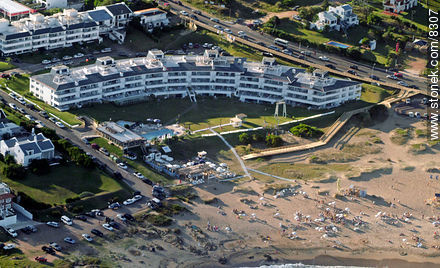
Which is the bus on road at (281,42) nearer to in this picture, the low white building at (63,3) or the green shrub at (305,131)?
the green shrub at (305,131)

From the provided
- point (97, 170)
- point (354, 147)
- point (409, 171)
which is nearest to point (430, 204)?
point (409, 171)

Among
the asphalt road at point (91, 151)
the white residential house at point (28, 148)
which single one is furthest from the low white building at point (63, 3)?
the white residential house at point (28, 148)

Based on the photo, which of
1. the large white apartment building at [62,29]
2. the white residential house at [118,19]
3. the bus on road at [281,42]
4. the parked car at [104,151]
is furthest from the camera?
the bus on road at [281,42]

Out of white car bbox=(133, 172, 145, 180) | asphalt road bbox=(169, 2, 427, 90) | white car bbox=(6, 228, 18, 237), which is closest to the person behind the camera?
white car bbox=(6, 228, 18, 237)

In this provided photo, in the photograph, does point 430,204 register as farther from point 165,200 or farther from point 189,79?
point 189,79

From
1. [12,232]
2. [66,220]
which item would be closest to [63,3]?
[66,220]

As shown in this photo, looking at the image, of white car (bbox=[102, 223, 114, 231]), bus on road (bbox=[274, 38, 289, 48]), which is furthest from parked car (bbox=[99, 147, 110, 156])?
bus on road (bbox=[274, 38, 289, 48])

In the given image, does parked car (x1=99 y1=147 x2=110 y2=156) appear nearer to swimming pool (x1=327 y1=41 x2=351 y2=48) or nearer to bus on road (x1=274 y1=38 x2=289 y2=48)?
bus on road (x1=274 y1=38 x2=289 y2=48)
